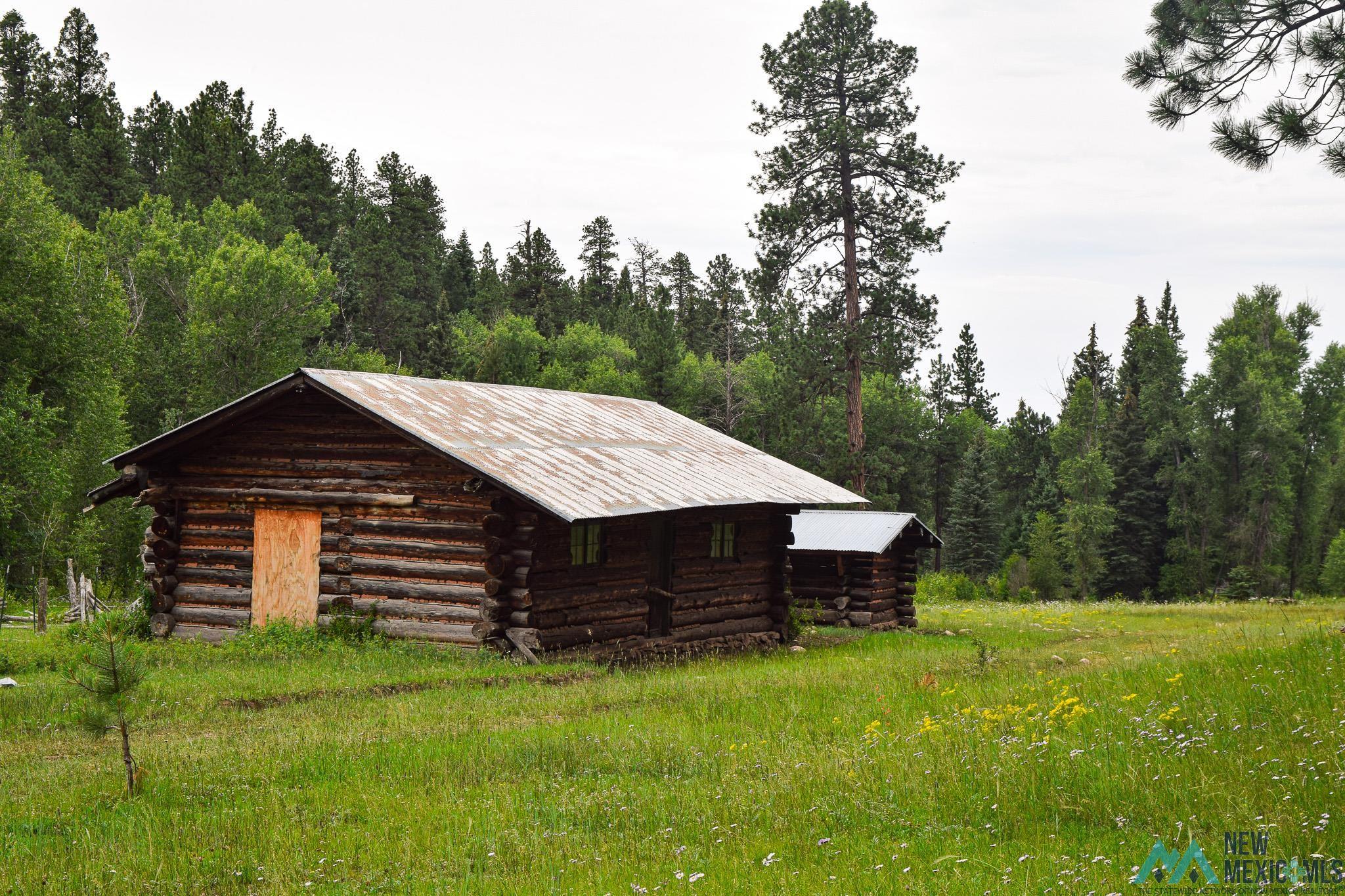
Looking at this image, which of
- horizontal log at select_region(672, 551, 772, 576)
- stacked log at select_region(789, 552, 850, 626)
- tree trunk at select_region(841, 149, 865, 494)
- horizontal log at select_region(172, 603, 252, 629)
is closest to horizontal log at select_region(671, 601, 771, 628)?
horizontal log at select_region(672, 551, 772, 576)

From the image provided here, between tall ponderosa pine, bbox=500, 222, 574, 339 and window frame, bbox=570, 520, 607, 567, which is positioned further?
tall ponderosa pine, bbox=500, 222, 574, 339

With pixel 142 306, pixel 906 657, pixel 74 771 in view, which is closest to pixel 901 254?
pixel 906 657

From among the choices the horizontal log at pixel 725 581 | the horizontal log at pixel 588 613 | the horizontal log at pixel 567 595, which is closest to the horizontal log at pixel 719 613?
the horizontal log at pixel 725 581

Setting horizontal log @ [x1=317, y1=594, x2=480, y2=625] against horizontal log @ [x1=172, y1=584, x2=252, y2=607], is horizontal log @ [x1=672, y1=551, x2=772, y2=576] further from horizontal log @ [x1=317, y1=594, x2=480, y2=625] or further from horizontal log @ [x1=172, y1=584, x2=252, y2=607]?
horizontal log @ [x1=172, y1=584, x2=252, y2=607]

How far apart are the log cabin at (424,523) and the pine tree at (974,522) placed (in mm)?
55853

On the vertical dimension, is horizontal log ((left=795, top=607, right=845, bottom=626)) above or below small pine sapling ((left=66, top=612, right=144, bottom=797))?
below

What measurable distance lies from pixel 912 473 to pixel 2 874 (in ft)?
263

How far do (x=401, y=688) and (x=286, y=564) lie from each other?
18.8 feet

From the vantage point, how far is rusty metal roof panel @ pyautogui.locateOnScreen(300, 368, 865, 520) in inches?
685

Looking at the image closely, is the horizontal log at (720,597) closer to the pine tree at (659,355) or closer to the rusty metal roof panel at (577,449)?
the rusty metal roof panel at (577,449)

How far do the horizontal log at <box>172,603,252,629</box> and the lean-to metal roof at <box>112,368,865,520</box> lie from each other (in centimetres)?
289

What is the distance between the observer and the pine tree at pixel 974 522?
75188 mm

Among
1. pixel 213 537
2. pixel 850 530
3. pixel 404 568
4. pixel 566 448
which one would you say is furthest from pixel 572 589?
pixel 850 530

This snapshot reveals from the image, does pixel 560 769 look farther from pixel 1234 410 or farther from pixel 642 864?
pixel 1234 410
